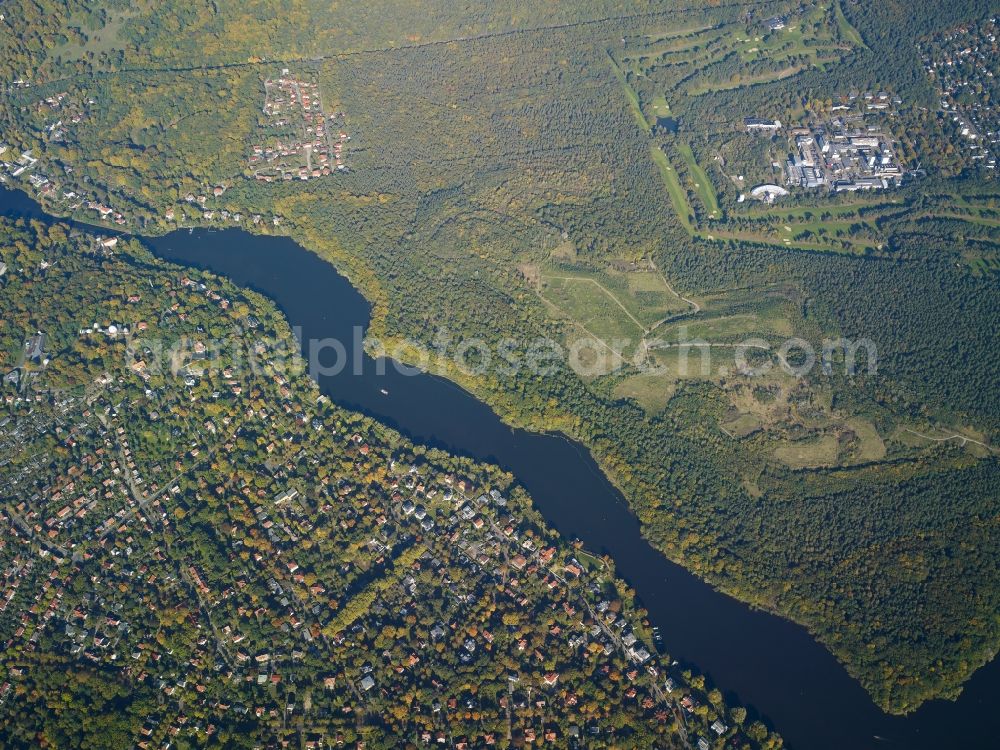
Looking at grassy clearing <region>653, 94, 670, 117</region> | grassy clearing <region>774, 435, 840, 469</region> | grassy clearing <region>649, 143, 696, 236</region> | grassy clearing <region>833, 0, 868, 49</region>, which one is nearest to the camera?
grassy clearing <region>774, 435, 840, 469</region>

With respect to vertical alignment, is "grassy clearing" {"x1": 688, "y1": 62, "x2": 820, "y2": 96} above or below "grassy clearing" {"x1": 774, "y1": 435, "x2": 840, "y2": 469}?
above

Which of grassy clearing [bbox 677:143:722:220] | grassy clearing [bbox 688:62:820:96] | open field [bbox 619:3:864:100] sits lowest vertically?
grassy clearing [bbox 677:143:722:220]

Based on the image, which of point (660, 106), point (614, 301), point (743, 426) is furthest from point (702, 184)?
point (743, 426)

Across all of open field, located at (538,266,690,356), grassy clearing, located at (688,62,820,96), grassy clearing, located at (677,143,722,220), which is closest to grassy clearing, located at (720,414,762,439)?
open field, located at (538,266,690,356)

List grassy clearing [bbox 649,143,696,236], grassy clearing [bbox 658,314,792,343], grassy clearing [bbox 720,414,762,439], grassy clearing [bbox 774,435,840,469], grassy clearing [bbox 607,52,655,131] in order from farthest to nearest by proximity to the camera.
Answer: grassy clearing [bbox 607,52,655,131] → grassy clearing [bbox 649,143,696,236] → grassy clearing [bbox 658,314,792,343] → grassy clearing [bbox 720,414,762,439] → grassy clearing [bbox 774,435,840,469]

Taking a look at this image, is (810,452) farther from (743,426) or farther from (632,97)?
(632,97)

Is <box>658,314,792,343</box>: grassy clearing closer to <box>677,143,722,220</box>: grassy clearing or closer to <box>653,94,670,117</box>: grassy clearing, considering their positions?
<box>677,143,722,220</box>: grassy clearing

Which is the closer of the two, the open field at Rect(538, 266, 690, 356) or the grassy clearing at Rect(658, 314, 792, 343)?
the grassy clearing at Rect(658, 314, 792, 343)
